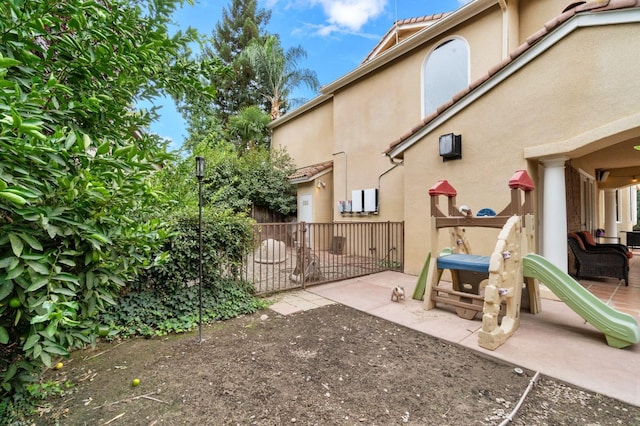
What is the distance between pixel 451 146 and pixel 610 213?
875 centimetres

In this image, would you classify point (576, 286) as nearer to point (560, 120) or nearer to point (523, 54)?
point (560, 120)

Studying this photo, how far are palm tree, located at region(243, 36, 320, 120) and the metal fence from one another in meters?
12.5

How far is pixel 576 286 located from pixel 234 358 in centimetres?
412

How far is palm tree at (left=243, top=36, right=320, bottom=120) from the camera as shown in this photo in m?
17.0

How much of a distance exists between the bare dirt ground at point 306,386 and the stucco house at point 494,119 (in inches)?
126

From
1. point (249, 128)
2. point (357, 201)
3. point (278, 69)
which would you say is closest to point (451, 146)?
point (357, 201)

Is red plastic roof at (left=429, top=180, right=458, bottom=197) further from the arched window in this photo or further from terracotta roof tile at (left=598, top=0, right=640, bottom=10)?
the arched window

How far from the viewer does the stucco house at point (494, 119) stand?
13.6ft

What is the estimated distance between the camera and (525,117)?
4863 mm

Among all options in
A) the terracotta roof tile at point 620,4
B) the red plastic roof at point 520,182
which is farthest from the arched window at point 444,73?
the red plastic roof at point 520,182

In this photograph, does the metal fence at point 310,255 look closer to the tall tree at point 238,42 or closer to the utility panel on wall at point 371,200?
the utility panel on wall at point 371,200

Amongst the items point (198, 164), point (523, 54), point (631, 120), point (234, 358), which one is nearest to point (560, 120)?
point (631, 120)

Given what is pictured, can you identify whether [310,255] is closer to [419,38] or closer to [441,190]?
[441,190]

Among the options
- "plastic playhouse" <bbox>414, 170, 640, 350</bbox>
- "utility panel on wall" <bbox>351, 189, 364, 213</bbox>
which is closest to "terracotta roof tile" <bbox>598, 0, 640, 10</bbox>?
"plastic playhouse" <bbox>414, 170, 640, 350</bbox>
